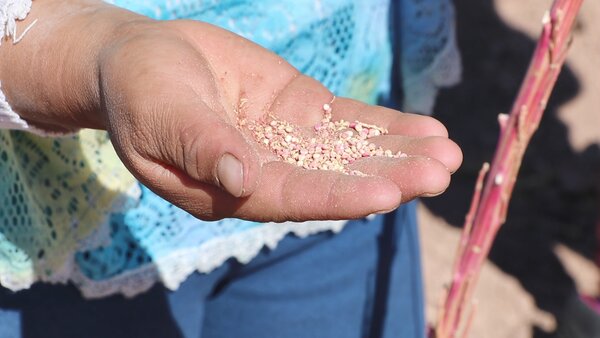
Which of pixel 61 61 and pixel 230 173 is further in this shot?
pixel 61 61

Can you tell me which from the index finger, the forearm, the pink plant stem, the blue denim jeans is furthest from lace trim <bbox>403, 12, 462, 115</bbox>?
the forearm

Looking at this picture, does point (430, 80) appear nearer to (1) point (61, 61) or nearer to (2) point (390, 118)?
(2) point (390, 118)

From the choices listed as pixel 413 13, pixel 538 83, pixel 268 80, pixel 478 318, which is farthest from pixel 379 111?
pixel 478 318

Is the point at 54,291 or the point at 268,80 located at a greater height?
the point at 268,80

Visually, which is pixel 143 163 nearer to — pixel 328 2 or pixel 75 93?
pixel 75 93

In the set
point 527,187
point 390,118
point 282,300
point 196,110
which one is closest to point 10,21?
point 196,110

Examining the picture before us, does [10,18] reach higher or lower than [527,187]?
higher
